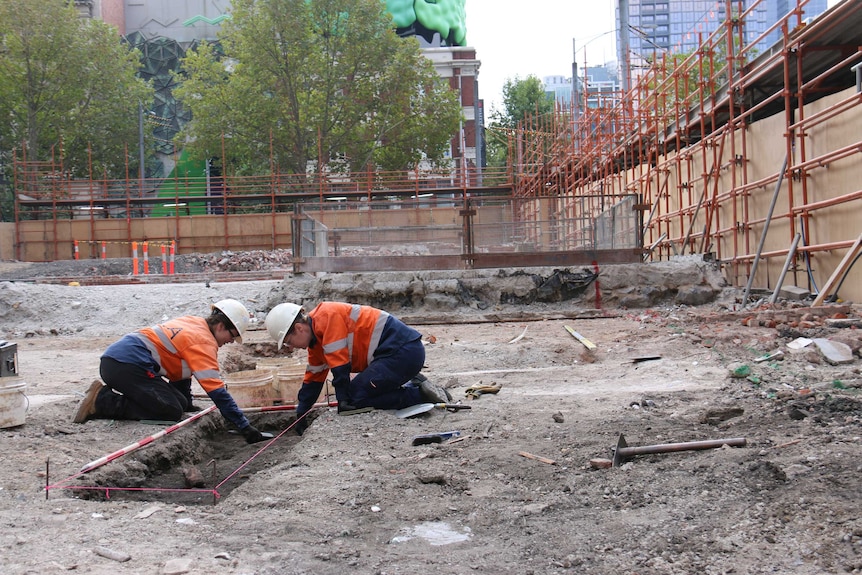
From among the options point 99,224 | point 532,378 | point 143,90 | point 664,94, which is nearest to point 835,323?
point 532,378

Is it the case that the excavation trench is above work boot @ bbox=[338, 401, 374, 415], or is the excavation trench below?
below

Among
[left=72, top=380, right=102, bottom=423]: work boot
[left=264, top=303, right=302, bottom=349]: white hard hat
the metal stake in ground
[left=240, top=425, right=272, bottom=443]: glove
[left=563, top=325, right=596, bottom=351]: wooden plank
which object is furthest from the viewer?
[left=563, top=325, right=596, bottom=351]: wooden plank

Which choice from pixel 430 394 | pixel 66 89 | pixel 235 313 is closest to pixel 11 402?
pixel 235 313

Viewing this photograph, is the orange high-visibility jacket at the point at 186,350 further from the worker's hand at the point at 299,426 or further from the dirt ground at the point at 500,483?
the worker's hand at the point at 299,426

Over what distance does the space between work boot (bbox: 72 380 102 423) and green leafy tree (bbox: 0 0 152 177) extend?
1556 inches

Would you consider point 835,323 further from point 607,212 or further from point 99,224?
point 99,224

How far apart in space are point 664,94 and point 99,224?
27536 mm

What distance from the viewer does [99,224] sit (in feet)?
120

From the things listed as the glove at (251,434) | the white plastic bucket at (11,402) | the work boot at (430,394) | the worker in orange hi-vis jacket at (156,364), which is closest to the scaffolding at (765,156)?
the work boot at (430,394)

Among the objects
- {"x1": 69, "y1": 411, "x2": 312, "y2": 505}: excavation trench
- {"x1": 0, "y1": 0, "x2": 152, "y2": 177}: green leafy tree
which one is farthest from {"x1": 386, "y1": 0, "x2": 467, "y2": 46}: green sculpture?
{"x1": 69, "y1": 411, "x2": 312, "y2": 505}: excavation trench

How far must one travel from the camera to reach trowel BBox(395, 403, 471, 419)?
641 centimetres

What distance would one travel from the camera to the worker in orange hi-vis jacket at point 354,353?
20.9ft

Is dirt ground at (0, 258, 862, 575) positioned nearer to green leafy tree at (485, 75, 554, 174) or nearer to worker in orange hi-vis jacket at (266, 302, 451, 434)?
worker in orange hi-vis jacket at (266, 302, 451, 434)

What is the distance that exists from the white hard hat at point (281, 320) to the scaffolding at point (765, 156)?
7.83 meters
